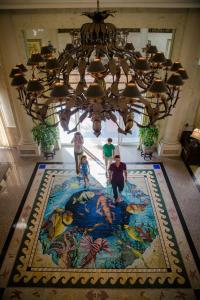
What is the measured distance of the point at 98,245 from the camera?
4.89m

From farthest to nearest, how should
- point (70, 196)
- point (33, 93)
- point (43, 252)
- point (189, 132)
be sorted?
point (189, 132)
point (70, 196)
point (43, 252)
point (33, 93)

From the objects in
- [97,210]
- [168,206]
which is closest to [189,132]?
[168,206]

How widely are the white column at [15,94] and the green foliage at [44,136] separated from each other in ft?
1.08

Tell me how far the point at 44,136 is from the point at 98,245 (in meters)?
3.39

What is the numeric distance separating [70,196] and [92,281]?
2169 mm

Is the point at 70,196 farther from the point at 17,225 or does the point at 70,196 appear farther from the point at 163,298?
the point at 163,298

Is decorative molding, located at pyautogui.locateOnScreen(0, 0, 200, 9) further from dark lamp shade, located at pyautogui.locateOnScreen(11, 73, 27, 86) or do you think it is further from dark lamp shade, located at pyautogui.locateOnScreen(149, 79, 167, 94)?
dark lamp shade, located at pyautogui.locateOnScreen(149, 79, 167, 94)

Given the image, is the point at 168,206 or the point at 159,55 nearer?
the point at 159,55

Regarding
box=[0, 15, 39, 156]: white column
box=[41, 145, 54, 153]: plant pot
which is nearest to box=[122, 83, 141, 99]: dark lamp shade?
box=[0, 15, 39, 156]: white column

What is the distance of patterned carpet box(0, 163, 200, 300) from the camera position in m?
4.23

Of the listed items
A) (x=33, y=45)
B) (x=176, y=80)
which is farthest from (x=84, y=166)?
(x=176, y=80)

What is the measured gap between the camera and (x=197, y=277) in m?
4.33

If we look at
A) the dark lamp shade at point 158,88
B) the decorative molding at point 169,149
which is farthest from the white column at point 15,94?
the dark lamp shade at point 158,88

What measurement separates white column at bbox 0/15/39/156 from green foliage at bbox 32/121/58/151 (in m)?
0.33
